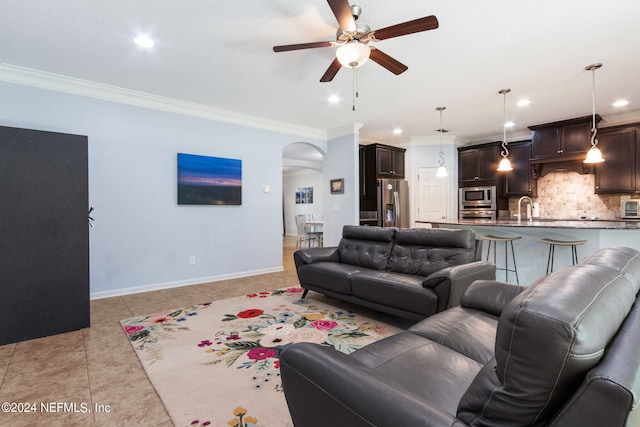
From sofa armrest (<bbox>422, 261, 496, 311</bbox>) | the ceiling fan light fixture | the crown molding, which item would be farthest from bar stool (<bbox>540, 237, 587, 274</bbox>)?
the crown molding

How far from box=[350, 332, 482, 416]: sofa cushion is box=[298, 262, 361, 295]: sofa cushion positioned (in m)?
1.55

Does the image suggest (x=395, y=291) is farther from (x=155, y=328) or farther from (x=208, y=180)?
(x=208, y=180)

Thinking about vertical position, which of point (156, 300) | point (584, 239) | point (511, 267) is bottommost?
point (156, 300)

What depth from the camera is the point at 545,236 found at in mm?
3791

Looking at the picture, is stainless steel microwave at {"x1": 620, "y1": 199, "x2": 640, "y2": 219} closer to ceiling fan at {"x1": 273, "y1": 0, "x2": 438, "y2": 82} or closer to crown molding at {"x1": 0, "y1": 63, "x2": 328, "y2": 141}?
ceiling fan at {"x1": 273, "y1": 0, "x2": 438, "y2": 82}

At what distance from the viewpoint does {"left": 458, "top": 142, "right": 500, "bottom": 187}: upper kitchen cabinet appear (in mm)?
6305

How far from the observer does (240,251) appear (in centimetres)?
508

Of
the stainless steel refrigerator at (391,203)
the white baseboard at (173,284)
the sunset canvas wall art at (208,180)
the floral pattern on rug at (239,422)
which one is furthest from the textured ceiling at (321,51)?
the floral pattern on rug at (239,422)

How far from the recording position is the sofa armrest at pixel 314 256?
376 centimetres

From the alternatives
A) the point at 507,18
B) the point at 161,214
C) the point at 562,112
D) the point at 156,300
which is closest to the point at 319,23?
the point at 507,18

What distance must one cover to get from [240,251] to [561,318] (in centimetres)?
479

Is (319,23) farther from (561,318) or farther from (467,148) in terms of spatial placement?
(467,148)

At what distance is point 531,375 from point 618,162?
6.17 metres

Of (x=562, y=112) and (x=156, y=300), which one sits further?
(x=562, y=112)
